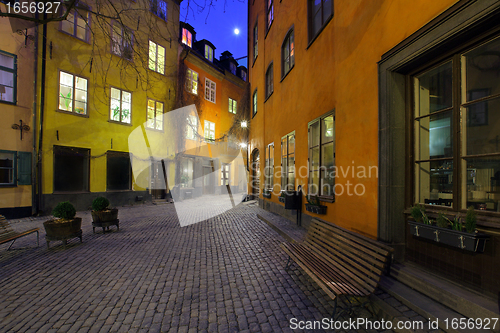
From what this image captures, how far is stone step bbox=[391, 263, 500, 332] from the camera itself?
2.15 metres

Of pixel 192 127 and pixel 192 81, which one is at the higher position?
pixel 192 81

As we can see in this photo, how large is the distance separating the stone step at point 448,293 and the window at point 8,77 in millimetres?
13433

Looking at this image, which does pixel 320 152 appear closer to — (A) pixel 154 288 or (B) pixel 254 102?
(A) pixel 154 288

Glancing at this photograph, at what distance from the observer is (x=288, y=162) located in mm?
8320

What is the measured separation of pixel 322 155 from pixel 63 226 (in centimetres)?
625

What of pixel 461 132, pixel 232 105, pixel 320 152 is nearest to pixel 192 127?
pixel 232 105

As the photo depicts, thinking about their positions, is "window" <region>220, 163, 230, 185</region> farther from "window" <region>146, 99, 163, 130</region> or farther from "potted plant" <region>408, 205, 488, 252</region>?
"potted plant" <region>408, 205, 488, 252</region>

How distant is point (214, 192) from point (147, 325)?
63.4ft

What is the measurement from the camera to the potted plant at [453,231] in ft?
7.50

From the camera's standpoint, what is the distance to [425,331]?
2193 mm

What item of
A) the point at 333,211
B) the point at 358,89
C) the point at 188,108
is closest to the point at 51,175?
the point at 188,108

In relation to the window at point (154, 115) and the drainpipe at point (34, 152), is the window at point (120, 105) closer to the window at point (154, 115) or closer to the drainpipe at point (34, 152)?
the window at point (154, 115)

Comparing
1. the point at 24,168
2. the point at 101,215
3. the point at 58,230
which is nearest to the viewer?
the point at 58,230

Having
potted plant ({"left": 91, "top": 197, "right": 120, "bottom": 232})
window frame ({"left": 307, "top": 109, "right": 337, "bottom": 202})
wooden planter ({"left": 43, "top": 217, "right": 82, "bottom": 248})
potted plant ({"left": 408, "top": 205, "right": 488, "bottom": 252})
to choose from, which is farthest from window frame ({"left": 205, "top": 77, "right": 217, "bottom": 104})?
potted plant ({"left": 408, "top": 205, "right": 488, "bottom": 252})
